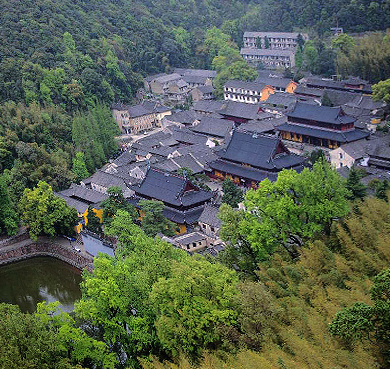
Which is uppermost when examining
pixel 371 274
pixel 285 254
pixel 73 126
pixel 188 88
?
pixel 371 274

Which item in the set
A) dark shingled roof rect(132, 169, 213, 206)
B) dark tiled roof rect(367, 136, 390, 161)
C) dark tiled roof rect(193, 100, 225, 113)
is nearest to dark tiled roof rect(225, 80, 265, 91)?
dark tiled roof rect(193, 100, 225, 113)

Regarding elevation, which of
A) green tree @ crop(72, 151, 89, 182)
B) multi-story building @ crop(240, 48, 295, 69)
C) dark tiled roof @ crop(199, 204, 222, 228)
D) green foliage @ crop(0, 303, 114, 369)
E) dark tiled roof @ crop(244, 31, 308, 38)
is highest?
green foliage @ crop(0, 303, 114, 369)

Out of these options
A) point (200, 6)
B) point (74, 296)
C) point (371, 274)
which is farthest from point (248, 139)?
point (200, 6)

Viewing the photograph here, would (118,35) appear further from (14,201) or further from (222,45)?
(14,201)

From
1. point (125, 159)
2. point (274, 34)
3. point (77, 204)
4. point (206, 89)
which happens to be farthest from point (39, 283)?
point (274, 34)

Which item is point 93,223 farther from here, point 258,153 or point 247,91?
point 247,91

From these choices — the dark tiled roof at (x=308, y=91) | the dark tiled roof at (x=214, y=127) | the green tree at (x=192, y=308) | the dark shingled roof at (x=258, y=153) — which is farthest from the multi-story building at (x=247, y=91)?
the green tree at (x=192, y=308)

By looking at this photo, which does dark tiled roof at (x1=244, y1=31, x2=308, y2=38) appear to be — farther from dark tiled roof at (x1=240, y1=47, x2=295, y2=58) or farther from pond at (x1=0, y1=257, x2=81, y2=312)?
pond at (x1=0, y1=257, x2=81, y2=312)
